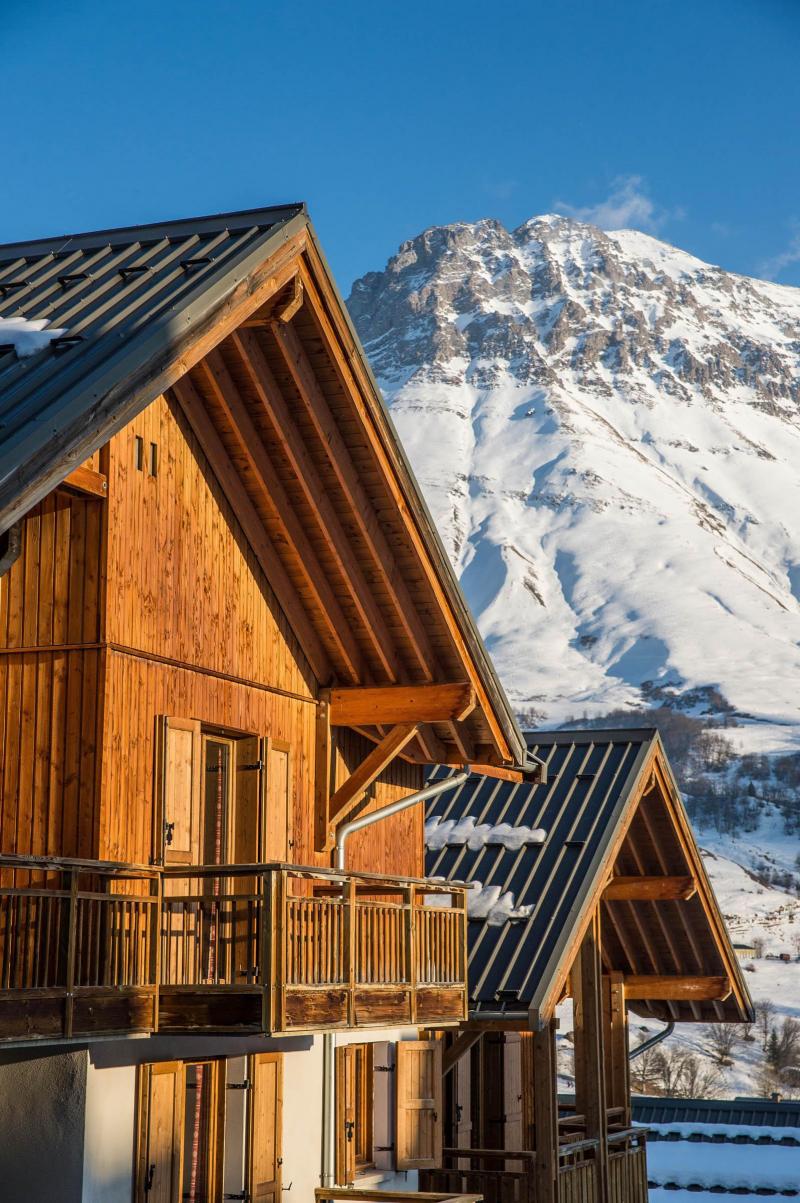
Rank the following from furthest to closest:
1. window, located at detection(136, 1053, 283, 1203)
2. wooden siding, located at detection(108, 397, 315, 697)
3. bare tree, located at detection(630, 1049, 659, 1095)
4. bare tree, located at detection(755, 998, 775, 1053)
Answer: bare tree, located at detection(755, 998, 775, 1053) → bare tree, located at detection(630, 1049, 659, 1095) → wooden siding, located at detection(108, 397, 315, 697) → window, located at detection(136, 1053, 283, 1203)

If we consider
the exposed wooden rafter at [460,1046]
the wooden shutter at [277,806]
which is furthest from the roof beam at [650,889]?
the wooden shutter at [277,806]

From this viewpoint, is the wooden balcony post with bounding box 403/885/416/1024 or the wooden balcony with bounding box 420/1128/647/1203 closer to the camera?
the wooden balcony post with bounding box 403/885/416/1024

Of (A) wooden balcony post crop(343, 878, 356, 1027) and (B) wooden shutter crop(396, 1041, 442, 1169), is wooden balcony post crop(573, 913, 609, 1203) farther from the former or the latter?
(A) wooden balcony post crop(343, 878, 356, 1027)

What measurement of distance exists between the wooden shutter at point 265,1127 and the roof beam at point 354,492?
4094mm

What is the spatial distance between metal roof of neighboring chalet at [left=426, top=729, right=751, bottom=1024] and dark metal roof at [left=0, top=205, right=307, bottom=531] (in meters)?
9.76

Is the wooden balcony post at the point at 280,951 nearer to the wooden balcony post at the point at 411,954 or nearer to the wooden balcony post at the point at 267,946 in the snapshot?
the wooden balcony post at the point at 267,946

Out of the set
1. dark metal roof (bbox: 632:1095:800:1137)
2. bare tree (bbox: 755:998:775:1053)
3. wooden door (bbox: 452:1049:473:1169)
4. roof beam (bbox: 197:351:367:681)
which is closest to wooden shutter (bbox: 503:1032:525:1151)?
wooden door (bbox: 452:1049:473:1169)

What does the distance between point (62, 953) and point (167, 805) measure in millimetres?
2082

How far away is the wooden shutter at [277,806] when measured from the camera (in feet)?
50.2

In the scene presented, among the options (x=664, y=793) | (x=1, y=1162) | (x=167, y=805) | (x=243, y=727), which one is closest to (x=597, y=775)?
(x=664, y=793)

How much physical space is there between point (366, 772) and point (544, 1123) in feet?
20.4

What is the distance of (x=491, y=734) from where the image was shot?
677 inches

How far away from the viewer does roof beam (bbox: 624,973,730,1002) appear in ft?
82.3

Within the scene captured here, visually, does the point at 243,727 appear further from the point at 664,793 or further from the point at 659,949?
the point at 659,949
